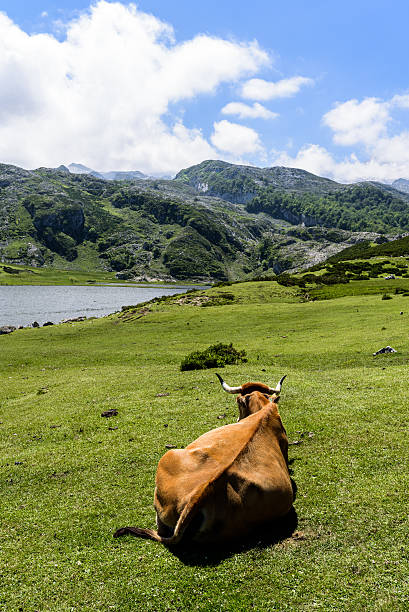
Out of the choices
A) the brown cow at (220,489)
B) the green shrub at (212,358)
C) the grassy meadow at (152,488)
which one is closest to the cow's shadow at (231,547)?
the grassy meadow at (152,488)

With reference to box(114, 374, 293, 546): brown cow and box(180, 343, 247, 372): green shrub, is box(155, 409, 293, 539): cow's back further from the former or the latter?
box(180, 343, 247, 372): green shrub

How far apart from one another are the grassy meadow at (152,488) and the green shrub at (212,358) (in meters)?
1.44

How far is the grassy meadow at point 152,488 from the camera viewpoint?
5434mm

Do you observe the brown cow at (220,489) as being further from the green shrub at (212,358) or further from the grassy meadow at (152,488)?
the green shrub at (212,358)

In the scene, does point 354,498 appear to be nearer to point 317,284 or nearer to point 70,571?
point 70,571

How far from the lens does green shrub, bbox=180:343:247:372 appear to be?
878 inches

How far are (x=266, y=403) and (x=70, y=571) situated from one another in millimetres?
5426

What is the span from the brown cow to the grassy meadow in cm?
38

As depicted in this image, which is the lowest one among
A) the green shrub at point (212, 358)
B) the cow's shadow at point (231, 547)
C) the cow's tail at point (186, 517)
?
the green shrub at point (212, 358)

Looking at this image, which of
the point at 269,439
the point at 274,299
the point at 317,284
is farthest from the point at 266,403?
the point at 317,284

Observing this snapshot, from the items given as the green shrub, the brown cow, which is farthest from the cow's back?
the green shrub

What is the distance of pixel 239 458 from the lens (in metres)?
6.66

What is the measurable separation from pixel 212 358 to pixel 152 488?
14.6 meters

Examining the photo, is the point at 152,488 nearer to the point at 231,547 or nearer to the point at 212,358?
the point at 231,547
